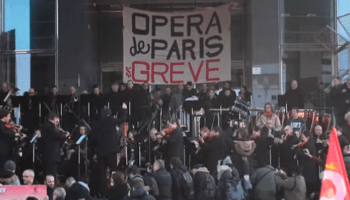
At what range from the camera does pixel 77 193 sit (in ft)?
52.2

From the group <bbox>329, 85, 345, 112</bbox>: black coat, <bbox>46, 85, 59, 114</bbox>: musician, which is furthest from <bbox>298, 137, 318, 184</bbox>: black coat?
<bbox>46, 85, 59, 114</bbox>: musician

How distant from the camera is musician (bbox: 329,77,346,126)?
2100cm

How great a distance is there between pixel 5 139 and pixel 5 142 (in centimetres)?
7

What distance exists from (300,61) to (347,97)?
16.9 ft

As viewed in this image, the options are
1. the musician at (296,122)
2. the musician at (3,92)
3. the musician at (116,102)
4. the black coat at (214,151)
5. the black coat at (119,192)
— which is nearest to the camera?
the black coat at (119,192)

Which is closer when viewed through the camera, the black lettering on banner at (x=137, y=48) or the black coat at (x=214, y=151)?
the black coat at (x=214, y=151)

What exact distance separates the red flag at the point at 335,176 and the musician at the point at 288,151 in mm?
9257

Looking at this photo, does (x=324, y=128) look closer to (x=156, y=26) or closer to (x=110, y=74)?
(x=156, y=26)

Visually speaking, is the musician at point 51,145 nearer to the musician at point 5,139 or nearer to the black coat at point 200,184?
the musician at point 5,139

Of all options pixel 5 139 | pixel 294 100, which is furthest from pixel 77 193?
pixel 294 100

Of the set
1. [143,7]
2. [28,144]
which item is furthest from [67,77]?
[28,144]

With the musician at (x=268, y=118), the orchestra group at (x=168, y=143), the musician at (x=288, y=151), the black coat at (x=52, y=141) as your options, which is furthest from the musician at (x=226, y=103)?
the black coat at (x=52, y=141)

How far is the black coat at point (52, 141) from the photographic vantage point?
18016 millimetres

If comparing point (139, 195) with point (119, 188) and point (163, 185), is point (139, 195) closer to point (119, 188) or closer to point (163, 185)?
point (119, 188)
